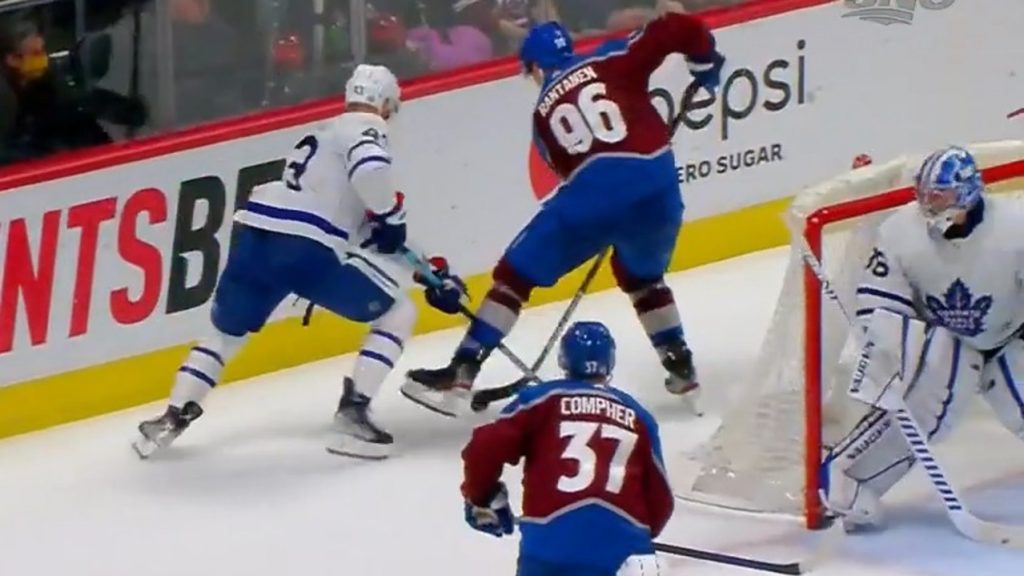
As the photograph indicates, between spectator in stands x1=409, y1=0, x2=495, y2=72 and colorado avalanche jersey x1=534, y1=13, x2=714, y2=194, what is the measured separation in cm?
125

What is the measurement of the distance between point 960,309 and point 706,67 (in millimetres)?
1005

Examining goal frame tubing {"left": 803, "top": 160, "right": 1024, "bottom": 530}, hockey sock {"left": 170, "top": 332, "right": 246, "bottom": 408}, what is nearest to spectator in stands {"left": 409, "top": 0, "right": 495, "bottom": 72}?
hockey sock {"left": 170, "top": 332, "right": 246, "bottom": 408}

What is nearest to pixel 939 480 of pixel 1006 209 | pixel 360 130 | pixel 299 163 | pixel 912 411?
pixel 912 411

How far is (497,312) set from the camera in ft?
17.4

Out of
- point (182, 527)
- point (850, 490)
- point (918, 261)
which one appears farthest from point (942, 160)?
point (182, 527)

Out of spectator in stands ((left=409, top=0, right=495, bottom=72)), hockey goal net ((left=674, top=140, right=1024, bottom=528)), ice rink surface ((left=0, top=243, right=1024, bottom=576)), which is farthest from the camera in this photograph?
spectator in stands ((left=409, top=0, right=495, bottom=72))

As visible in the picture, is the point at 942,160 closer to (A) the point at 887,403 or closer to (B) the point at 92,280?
(A) the point at 887,403

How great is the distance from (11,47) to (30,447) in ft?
3.25

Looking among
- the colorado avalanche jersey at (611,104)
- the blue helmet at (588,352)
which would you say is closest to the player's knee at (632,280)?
the colorado avalanche jersey at (611,104)

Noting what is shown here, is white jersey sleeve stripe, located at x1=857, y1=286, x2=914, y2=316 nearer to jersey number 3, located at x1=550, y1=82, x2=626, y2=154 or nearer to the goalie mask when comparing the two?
the goalie mask

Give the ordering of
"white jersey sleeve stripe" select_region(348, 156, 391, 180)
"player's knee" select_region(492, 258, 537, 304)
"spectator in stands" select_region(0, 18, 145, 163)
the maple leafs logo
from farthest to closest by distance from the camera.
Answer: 1. "spectator in stands" select_region(0, 18, 145, 163)
2. "player's knee" select_region(492, 258, 537, 304)
3. "white jersey sleeve stripe" select_region(348, 156, 391, 180)
4. the maple leafs logo

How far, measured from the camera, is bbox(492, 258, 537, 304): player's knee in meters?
5.30

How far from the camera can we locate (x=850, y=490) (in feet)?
15.5

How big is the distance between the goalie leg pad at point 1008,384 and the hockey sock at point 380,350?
4.31ft
